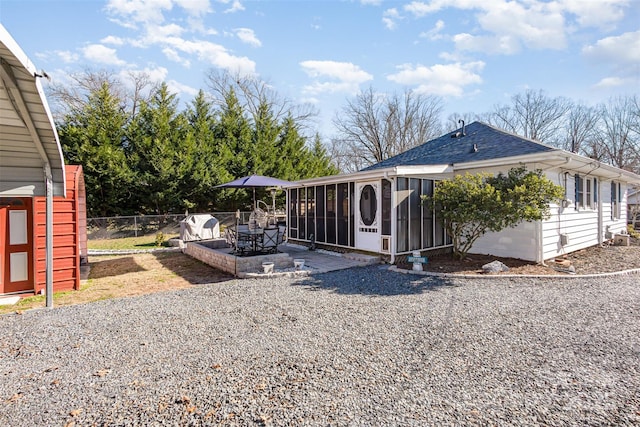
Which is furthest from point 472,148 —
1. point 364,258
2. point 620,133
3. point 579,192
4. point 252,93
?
point 620,133

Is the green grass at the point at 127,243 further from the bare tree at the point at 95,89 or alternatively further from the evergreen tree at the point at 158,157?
the bare tree at the point at 95,89

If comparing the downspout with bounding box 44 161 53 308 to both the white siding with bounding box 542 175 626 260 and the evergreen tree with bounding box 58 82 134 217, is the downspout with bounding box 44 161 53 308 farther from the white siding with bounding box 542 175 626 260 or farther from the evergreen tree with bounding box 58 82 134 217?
the evergreen tree with bounding box 58 82 134 217

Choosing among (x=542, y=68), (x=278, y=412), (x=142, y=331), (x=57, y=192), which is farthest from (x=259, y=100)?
(x=278, y=412)

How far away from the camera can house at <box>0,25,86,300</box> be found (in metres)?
3.14

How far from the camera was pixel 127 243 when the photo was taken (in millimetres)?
13031

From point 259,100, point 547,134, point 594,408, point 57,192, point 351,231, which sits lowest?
point 594,408

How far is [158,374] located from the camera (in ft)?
9.65

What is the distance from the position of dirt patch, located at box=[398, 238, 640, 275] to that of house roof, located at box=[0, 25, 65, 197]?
6944 mm

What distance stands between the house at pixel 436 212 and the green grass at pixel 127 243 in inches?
255

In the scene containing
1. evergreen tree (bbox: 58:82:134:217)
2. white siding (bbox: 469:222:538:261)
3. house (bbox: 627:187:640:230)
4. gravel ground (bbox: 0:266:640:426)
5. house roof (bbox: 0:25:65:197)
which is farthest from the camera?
house (bbox: 627:187:640:230)

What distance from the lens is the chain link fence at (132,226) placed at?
1337 cm

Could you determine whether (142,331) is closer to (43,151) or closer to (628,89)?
(43,151)

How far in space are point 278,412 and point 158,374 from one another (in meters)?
1.32

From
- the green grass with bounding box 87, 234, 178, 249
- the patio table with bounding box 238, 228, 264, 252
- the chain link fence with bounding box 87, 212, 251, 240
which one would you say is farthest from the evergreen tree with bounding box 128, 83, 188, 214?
the patio table with bounding box 238, 228, 264, 252
